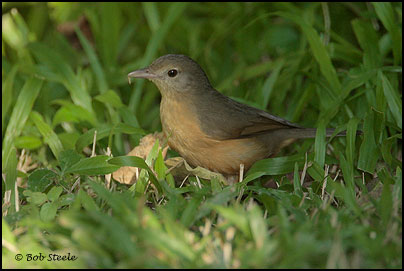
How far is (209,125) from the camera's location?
3.94 m

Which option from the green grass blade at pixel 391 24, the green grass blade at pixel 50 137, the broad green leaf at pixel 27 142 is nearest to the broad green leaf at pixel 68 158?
the green grass blade at pixel 50 137

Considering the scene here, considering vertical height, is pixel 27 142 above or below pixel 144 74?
below

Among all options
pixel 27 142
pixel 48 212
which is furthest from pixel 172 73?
pixel 48 212

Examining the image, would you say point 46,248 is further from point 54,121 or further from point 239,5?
point 239,5

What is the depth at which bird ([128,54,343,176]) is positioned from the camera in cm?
394

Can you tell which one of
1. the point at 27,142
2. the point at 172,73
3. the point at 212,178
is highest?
the point at 172,73

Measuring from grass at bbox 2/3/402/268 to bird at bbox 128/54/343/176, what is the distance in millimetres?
201

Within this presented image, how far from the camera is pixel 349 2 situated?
5.37 m

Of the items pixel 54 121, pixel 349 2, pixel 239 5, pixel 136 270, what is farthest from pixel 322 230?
pixel 239 5

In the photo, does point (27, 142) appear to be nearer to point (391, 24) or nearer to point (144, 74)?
point (144, 74)

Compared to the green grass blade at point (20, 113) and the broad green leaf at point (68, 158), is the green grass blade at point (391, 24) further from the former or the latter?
the green grass blade at point (20, 113)

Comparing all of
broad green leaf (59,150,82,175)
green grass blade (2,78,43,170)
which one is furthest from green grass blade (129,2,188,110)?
broad green leaf (59,150,82,175)

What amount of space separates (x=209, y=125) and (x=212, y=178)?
0.57 m

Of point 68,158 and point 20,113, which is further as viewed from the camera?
point 20,113
